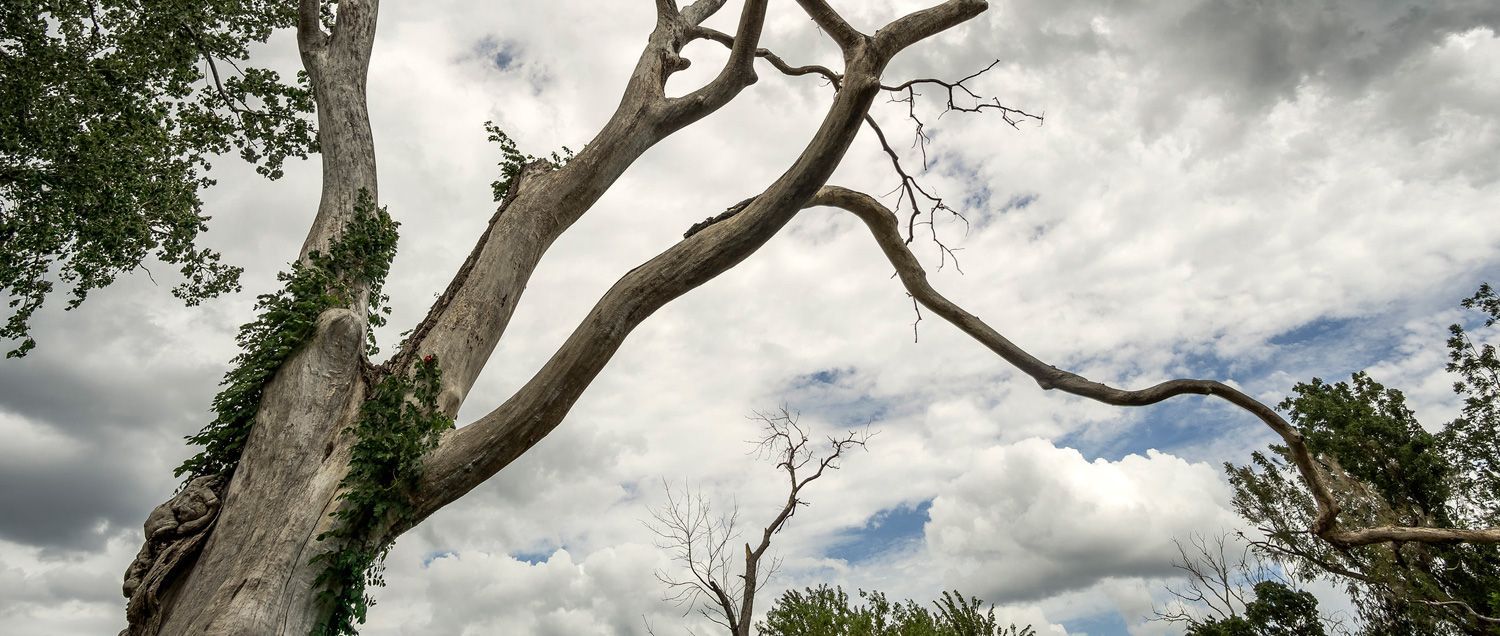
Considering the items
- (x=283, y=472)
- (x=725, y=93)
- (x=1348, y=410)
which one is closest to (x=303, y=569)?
→ (x=283, y=472)

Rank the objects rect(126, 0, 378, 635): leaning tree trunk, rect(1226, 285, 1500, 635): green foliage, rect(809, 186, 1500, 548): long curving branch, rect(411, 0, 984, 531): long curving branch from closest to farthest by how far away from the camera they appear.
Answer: rect(126, 0, 378, 635): leaning tree trunk → rect(411, 0, 984, 531): long curving branch → rect(809, 186, 1500, 548): long curving branch → rect(1226, 285, 1500, 635): green foliage

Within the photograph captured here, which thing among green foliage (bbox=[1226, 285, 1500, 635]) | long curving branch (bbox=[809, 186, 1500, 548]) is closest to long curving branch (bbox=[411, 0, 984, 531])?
long curving branch (bbox=[809, 186, 1500, 548])

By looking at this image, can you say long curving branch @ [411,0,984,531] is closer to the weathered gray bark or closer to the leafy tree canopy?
the weathered gray bark

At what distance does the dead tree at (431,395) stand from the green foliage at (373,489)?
0.01 m

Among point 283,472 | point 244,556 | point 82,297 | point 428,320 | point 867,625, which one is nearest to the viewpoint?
point 244,556

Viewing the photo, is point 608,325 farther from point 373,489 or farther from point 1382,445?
point 1382,445

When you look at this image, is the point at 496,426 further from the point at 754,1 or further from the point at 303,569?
the point at 754,1

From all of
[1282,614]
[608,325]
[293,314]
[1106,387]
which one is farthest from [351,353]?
[1282,614]

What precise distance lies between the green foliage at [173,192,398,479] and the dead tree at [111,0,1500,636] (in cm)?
5

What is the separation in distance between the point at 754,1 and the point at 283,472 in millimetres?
3747

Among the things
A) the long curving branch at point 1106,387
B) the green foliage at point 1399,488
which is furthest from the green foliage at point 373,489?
the green foliage at point 1399,488

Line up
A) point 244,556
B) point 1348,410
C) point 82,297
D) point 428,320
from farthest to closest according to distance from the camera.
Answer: point 1348,410 < point 82,297 < point 428,320 < point 244,556

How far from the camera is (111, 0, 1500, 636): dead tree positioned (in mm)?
3928

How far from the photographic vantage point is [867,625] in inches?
484
